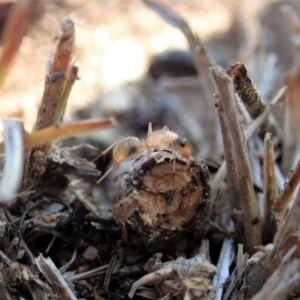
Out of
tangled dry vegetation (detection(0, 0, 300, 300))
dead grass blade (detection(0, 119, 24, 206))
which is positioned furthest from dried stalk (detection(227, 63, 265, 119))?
dead grass blade (detection(0, 119, 24, 206))

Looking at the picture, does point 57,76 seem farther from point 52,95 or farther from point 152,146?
point 152,146

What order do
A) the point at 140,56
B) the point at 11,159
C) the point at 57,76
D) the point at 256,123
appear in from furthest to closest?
the point at 140,56 < the point at 256,123 < the point at 57,76 < the point at 11,159

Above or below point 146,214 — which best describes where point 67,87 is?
above

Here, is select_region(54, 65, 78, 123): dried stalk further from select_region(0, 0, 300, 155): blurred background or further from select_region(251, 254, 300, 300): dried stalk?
select_region(0, 0, 300, 155): blurred background

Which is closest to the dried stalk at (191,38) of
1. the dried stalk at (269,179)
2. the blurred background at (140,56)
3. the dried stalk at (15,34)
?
the blurred background at (140,56)

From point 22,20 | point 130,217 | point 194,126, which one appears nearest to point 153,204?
point 130,217

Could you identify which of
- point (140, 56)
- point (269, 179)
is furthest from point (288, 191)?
point (140, 56)

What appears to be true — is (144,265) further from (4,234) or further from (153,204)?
(4,234)
